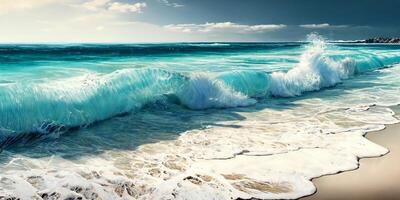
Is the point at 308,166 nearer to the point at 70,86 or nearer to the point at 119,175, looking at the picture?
the point at 119,175

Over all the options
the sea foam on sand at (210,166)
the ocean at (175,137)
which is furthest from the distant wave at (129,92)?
the sea foam on sand at (210,166)

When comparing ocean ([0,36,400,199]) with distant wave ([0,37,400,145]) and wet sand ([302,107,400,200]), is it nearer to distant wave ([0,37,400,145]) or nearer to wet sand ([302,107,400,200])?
distant wave ([0,37,400,145])

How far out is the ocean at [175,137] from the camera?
16.0 ft

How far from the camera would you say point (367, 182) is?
4.95 m

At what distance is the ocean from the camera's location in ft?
16.0

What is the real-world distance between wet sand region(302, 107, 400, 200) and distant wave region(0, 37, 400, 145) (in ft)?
16.1

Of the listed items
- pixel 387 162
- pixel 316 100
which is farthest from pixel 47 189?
pixel 316 100

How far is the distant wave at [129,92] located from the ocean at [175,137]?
0.03 m

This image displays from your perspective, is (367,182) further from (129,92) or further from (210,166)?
(129,92)

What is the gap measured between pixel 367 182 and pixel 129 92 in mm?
6658

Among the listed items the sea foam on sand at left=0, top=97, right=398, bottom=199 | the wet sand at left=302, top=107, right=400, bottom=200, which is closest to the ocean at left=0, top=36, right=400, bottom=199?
the sea foam on sand at left=0, top=97, right=398, bottom=199

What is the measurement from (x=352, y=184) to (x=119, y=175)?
277 cm

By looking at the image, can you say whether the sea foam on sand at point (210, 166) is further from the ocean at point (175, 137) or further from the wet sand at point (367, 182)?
the wet sand at point (367, 182)

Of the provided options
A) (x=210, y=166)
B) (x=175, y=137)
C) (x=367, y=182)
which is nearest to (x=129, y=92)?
(x=175, y=137)
